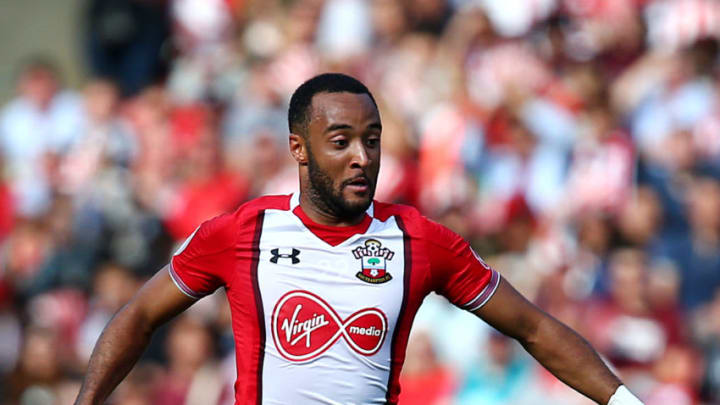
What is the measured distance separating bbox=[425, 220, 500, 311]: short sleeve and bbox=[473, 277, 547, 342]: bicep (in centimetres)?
3

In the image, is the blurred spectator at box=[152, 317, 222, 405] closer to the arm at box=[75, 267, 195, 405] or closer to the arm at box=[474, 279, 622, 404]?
the arm at box=[75, 267, 195, 405]

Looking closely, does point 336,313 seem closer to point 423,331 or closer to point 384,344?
point 384,344

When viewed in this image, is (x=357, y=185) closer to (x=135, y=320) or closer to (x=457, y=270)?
(x=457, y=270)

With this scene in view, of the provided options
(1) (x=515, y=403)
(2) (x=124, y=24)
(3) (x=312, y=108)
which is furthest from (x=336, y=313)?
(2) (x=124, y=24)

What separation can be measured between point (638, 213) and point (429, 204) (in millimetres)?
1758

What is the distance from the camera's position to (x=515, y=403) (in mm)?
9281

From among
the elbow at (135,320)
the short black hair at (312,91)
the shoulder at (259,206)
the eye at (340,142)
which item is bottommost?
the elbow at (135,320)

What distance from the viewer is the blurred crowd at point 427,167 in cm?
977

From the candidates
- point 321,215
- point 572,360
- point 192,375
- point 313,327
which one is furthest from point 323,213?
point 192,375

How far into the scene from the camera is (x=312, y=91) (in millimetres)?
4980

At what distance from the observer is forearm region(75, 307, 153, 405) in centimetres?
502

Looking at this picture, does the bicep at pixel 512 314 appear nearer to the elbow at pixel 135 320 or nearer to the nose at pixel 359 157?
the nose at pixel 359 157

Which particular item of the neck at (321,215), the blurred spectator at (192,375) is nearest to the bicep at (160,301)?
the neck at (321,215)

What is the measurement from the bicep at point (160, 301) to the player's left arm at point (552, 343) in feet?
3.89
